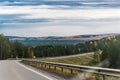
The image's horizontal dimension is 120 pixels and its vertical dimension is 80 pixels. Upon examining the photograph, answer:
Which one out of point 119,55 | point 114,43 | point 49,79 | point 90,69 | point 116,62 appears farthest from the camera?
point 114,43

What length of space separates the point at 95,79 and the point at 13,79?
7.25 meters

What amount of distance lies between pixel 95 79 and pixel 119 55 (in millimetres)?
72588

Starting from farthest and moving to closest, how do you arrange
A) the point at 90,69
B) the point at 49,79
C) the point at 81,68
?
the point at 49,79
the point at 81,68
the point at 90,69

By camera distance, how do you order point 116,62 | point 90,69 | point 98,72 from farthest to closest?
point 116,62 < point 90,69 < point 98,72

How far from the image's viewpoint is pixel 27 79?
2711 centimetres

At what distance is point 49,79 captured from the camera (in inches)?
1045

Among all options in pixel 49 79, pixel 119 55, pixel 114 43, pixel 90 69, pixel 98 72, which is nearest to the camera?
pixel 98 72

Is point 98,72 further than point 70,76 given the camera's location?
No

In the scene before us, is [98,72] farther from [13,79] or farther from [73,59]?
[73,59]

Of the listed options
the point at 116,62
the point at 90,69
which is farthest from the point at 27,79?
the point at 116,62

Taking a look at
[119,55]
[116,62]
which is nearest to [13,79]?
[116,62]

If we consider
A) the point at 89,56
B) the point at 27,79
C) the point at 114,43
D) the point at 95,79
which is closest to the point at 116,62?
the point at 114,43

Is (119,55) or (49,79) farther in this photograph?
(119,55)

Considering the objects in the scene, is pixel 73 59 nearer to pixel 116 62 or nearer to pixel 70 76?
pixel 116 62
